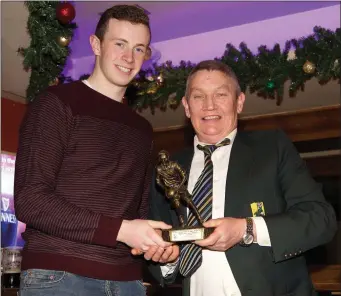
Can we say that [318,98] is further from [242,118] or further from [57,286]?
[57,286]

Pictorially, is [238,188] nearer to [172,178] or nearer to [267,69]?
[172,178]

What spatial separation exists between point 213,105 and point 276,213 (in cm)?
54

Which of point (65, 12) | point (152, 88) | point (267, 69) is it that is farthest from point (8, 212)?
point (267, 69)

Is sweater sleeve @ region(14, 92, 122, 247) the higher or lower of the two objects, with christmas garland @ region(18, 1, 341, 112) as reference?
lower

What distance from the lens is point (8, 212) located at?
17.0 feet

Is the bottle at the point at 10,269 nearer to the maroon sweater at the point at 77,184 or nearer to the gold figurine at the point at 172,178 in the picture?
the maroon sweater at the point at 77,184

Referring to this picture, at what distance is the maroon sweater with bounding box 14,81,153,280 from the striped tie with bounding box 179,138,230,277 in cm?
20

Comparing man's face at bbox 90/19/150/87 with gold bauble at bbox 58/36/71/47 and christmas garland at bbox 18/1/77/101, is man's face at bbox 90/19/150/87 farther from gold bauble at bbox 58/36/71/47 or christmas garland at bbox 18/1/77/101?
gold bauble at bbox 58/36/71/47

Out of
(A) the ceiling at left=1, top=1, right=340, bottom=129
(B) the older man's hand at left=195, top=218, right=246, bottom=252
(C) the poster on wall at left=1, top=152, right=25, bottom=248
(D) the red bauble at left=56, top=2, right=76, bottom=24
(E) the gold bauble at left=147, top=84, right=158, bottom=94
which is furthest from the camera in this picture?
(C) the poster on wall at left=1, top=152, right=25, bottom=248

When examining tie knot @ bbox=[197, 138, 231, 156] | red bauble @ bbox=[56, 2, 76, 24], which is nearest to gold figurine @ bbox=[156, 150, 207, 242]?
tie knot @ bbox=[197, 138, 231, 156]

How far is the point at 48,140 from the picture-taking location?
185cm

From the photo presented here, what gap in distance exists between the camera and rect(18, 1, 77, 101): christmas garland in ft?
12.0

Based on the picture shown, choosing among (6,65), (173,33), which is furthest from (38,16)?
(173,33)

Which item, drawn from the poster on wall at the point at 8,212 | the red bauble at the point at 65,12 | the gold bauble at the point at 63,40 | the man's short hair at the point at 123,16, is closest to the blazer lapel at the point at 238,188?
the man's short hair at the point at 123,16
